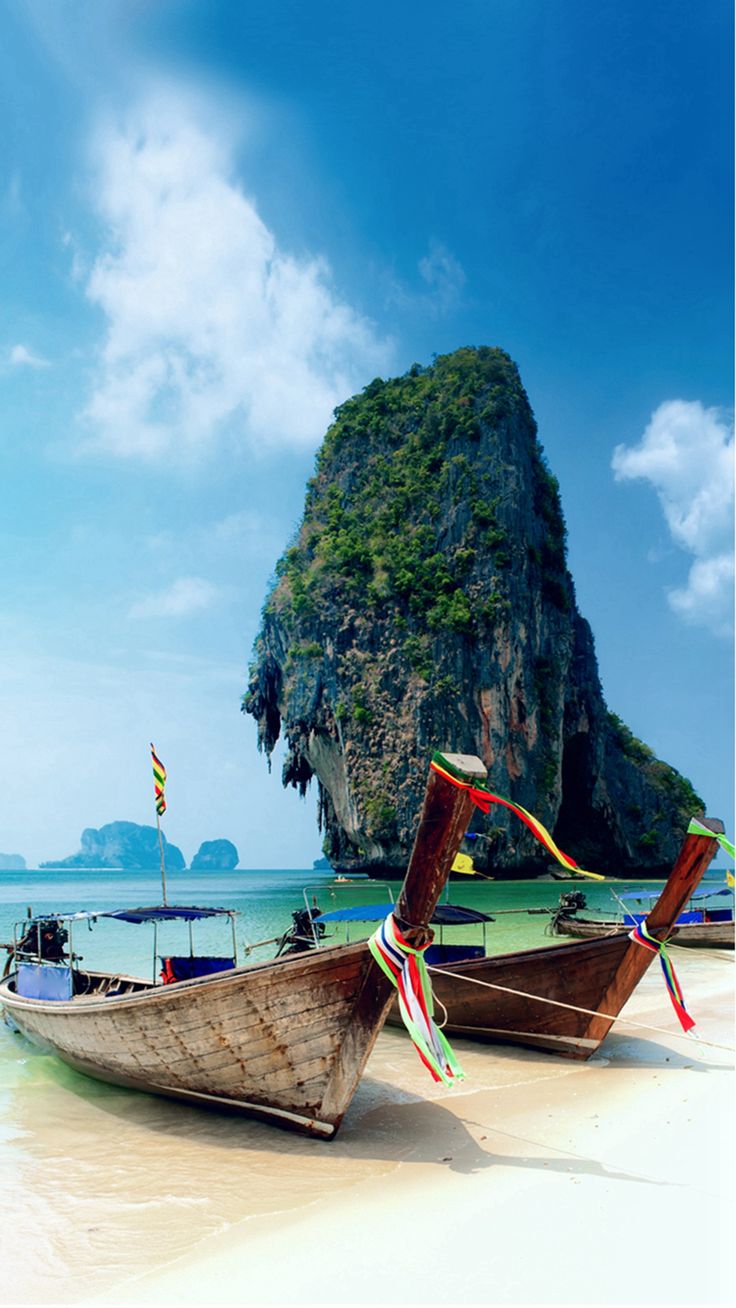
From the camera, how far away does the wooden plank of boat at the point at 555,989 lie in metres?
7.90

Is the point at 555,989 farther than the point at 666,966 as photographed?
Yes

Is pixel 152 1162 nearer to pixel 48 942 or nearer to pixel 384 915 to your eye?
pixel 384 915

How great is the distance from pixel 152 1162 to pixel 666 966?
449 cm

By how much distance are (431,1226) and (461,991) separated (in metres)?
4.42

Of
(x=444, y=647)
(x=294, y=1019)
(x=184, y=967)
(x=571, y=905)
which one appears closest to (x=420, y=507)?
(x=444, y=647)

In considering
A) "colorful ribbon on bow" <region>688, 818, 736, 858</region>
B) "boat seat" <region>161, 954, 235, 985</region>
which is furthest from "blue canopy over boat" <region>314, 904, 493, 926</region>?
"colorful ribbon on bow" <region>688, 818, 736, 858</region>

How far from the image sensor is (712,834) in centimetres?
660

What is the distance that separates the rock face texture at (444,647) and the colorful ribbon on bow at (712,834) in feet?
113

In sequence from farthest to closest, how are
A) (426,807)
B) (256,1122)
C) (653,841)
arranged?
1. (653,841)
2. (256,1122)
3. (426,807)

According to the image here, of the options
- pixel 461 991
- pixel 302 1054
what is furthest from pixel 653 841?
pixel 302 1054

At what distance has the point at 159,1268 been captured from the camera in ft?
14.4

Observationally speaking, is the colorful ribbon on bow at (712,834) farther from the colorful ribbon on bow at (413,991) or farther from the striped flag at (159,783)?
the striped flag at (159,783)

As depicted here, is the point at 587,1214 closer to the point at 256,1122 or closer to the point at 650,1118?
the point at 650,1118

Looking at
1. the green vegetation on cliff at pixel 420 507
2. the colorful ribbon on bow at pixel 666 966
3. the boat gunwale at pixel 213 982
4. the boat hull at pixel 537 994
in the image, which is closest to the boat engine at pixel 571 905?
the boat hull at pixel 537 994
